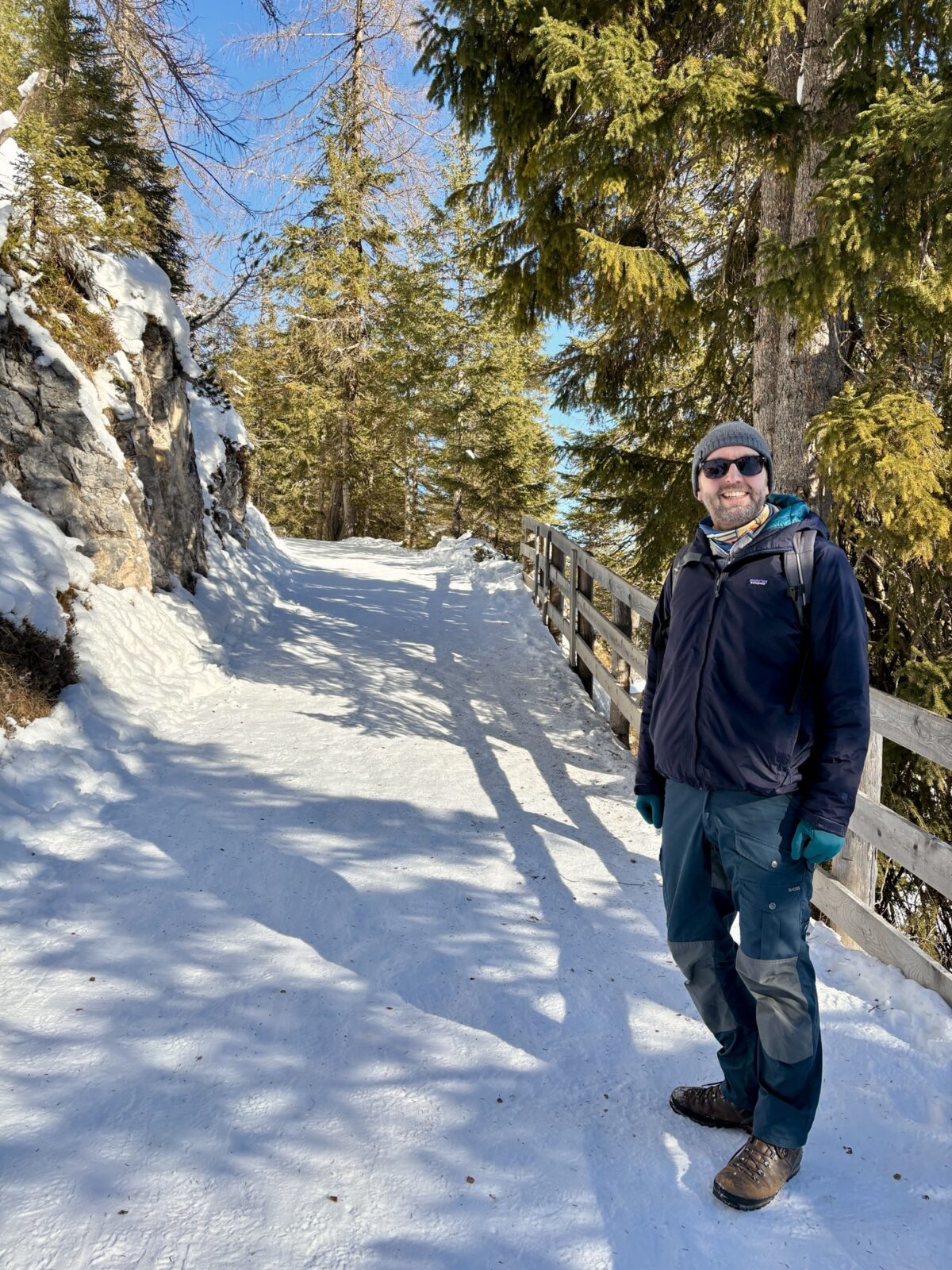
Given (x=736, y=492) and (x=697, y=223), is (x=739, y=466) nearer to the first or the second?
(x=736, y=492)

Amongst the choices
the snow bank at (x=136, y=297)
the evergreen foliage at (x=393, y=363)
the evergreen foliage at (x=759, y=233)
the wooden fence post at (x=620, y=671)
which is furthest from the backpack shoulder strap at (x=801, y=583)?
the evergreen foliage at (x=393, y=363)

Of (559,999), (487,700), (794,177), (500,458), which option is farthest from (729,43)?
(500,458)

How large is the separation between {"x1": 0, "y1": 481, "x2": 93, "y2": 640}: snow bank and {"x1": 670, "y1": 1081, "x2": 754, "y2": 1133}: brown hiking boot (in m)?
4.70

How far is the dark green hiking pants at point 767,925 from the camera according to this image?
228cm

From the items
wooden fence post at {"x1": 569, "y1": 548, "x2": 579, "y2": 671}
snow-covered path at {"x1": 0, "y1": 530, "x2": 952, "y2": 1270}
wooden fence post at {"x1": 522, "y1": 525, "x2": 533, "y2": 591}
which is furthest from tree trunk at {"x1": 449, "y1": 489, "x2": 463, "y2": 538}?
snow-covered path at {"x1": 0, "y1": 530, "x2": 952, "y2": 1270}

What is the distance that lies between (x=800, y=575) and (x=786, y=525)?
178 millimetres

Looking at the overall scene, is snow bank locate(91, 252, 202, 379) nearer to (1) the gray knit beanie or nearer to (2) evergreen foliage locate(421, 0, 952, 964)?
(2) evergreen foliage locate(421, 0, 952, 964)

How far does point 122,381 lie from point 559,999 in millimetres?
6528

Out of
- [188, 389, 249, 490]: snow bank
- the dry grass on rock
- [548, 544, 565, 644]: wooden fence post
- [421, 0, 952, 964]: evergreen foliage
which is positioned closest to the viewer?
[421, 0, 952, 964]: evergreen foliage

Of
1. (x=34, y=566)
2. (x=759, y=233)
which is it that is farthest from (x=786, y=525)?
(x=34, y=566)

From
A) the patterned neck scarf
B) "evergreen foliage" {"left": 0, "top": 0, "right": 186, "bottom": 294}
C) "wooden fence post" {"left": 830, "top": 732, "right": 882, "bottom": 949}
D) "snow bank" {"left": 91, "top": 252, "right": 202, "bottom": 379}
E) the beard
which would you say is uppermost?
"evergreen foliage" {"left": 0, "top": 0, "right": 186, "bottom": 294}

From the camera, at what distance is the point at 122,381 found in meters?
7.27

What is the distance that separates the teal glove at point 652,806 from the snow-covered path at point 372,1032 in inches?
35.5

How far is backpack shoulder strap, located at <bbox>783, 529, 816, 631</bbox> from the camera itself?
2.24 meters
